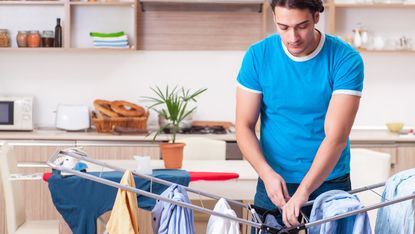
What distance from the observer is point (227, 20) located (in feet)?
19.1

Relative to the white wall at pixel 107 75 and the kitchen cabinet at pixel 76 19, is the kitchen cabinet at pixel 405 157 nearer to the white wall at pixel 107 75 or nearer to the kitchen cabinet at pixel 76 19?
Answer: the white wall at pixel 107 75

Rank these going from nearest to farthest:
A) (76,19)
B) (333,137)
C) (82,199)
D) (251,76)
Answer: (333,137), (251,76), (82,199), (76,19)

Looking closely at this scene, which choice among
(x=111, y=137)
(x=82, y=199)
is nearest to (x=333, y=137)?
(x=82, y=199)

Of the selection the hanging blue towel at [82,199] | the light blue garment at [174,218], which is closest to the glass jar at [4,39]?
the hanging blue towel at [82,199]

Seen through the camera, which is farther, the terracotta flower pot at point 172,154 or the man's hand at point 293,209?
the terracotta flower pot at point 172,154

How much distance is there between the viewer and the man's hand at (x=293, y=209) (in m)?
1.92

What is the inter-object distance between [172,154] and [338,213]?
86.4 inches

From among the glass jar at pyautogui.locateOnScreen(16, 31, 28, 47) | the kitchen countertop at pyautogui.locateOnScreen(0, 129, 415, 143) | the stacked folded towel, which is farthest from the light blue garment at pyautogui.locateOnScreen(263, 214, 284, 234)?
the glass jar at pyautogui.locateOnScreen(16, 31, 28, 47)

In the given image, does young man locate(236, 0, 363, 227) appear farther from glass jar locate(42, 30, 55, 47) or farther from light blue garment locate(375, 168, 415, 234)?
glass jar locate(42, 30, 55, 47)

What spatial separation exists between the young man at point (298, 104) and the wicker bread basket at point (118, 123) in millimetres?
3051

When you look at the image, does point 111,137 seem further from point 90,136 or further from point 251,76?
point 251,76

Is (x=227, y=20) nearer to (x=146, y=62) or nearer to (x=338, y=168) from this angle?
(x=146, y=62)

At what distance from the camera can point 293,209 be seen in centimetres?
195

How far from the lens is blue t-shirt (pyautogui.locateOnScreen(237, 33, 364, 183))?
2.24m
